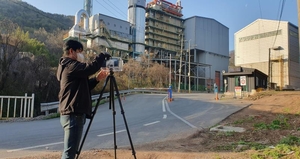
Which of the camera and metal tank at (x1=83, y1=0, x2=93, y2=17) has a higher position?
metal tank at (x1=83, y1=0, x2=93, y2=17)

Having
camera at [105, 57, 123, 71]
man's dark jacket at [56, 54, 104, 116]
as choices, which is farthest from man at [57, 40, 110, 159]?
camera at [105, 57, 123, 71]

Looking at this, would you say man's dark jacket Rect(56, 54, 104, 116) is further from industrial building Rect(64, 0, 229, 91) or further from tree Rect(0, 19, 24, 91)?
industrial building Rect(64, 0, 229, 91)

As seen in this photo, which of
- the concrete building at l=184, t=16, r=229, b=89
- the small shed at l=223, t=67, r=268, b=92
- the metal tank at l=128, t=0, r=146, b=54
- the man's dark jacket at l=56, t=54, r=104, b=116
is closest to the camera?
the man's dark jacket at l=56, t=54, r=104, b=116

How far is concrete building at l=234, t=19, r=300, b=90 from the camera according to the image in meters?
41.1

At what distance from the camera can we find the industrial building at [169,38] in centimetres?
4897

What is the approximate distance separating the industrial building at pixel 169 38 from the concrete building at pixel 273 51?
12096mm

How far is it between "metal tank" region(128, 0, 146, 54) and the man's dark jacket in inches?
2033

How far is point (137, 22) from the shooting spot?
55.5m

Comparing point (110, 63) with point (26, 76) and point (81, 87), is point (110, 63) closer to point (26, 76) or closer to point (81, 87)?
point (81, 87)

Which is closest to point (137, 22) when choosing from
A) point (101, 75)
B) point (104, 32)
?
point (104, 32)

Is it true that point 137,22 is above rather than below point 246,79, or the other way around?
above

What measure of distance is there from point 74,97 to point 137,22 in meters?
54.5

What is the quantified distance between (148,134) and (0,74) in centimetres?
1527

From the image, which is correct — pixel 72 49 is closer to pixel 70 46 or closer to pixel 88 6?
pixel 70 46
